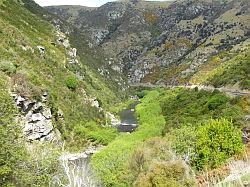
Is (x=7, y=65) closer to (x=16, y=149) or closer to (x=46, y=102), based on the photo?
(x=46, y=102)

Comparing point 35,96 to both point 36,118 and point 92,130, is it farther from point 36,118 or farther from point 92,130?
point 92,130

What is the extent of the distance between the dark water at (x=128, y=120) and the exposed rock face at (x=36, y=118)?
37569 millimetres

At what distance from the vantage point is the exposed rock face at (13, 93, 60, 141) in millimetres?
79350

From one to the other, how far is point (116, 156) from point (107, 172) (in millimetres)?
5961

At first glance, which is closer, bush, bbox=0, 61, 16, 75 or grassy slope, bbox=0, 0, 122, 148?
bush, bbox=0, 61, 16, 75

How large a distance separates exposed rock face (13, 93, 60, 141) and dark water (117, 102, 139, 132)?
37569 mm

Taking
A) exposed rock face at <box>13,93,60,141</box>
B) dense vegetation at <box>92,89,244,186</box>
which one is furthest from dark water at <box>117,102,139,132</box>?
dense vegetation at <box>92,89,244,186</box>

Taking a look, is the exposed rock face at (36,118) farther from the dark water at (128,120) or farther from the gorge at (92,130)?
the dark water at (128,120)

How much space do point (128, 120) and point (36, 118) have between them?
206ft

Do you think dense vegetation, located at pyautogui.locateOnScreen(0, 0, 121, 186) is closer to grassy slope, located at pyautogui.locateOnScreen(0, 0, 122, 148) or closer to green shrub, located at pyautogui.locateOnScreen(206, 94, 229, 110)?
grassy slope, located at pyautogui.locateOnScreen(0, 0, 122, 148)

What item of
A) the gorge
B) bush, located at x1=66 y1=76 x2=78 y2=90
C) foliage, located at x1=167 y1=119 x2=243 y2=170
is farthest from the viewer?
bush, located at x1=66 y1=76 x2=78 y2=90

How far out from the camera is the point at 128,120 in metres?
143

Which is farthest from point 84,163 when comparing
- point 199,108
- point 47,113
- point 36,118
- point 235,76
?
point 235,76

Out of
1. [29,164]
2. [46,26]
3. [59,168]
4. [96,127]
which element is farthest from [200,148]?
[46,26]
